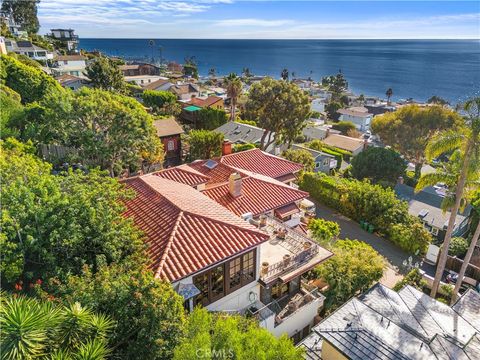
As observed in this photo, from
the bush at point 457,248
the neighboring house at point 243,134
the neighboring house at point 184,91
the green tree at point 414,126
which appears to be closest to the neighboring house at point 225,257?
the bush at point 457,248

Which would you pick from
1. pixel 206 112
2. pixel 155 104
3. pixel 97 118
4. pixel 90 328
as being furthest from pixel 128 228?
pixel 155 104

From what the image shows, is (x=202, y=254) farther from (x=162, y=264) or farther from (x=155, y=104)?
(x=155, y=104)

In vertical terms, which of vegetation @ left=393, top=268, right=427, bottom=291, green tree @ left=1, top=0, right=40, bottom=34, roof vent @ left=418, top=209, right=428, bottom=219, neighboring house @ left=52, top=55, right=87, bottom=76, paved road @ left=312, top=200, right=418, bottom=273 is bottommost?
paved road @ left=312, top=200, right=418, bottom=273

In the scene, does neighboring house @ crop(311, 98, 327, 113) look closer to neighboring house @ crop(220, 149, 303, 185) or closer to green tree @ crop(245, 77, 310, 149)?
green tree @ crop(245, 77, 310, 149)

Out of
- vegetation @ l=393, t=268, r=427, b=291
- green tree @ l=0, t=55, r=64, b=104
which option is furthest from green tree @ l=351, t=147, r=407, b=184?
green tree @ l=0, t=55, r=64, b=104

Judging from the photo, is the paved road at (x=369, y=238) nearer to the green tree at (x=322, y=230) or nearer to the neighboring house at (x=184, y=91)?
the green tree at (x=322, y=230)

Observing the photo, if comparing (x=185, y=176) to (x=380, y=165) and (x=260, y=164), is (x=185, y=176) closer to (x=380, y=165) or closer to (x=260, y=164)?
(x=260, y=164)
